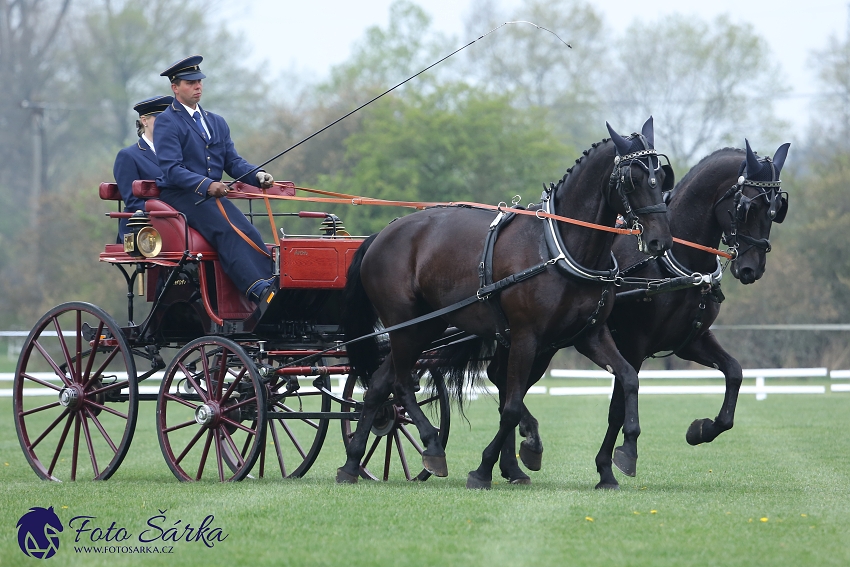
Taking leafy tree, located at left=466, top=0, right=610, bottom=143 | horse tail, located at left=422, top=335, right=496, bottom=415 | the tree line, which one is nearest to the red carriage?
horse tail, located at left=422, top=335, right=496, bottom=415

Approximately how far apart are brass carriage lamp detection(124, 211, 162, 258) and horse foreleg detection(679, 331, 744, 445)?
12.0ft

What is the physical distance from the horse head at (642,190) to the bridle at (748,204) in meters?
0.96

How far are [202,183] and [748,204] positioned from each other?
11.6 feet

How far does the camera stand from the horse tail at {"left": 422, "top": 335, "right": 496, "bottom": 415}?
8.23 m

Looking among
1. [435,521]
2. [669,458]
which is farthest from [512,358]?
[669,458]

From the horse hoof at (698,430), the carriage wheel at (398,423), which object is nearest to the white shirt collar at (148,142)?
the carriage wheel at (398,423)

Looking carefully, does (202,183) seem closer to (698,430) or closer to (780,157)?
(698,430)

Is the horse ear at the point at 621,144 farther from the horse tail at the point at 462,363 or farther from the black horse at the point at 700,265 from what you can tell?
the horse tail at the point at 462,363

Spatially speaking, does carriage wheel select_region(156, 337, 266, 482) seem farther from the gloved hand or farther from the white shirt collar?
the white shirt collar

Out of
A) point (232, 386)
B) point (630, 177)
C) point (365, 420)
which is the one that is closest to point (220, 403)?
point (232, 386)

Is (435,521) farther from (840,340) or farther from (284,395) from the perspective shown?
(840,340)

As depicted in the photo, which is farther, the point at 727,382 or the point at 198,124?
the point at 198,124

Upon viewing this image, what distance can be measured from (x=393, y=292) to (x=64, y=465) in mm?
3674

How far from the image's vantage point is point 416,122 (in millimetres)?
31609
